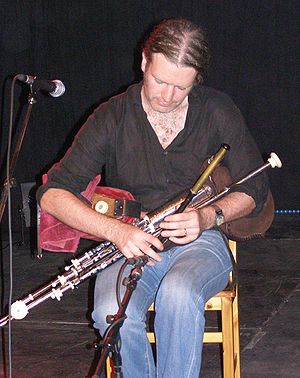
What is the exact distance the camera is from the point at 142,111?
2879mm

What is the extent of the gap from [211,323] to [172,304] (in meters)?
1.58

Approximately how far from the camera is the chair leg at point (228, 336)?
2.83 m

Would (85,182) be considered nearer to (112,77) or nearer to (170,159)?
(170,159)

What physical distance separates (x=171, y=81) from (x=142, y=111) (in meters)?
0.28

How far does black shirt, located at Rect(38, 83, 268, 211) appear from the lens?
2830mm

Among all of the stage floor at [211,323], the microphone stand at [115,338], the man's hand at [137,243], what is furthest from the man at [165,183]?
the stage floor at [211,323]

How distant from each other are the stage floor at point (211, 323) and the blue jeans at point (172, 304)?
2.45 ft

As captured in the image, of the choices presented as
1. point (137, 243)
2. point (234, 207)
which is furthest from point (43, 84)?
point (234, 207)

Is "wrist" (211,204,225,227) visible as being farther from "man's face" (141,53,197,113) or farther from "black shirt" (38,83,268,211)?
"man's face" (141,53,197,113)

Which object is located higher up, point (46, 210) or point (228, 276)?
point (46, 210)

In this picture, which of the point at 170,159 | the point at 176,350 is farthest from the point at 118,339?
the point at 170,159

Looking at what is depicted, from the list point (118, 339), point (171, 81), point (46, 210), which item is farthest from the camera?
point (46, 210)

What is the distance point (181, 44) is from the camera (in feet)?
8.55

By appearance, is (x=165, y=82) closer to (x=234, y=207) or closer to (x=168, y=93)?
(x=168, y=93)
